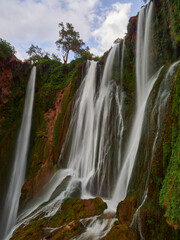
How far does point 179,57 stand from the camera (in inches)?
337

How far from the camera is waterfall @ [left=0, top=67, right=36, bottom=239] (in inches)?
440

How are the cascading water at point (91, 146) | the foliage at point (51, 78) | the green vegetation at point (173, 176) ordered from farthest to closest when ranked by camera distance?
the foliage at point (51, 78), the cascading water at point (91, 146), the green vegetation at point (173, 176)

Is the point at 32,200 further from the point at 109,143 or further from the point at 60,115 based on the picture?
the point at 60,115

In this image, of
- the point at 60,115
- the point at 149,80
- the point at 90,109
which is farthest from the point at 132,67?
the point at 60,115

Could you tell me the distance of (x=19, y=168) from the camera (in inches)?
554

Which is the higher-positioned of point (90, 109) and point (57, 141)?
point (90, 109)

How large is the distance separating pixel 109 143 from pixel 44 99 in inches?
411

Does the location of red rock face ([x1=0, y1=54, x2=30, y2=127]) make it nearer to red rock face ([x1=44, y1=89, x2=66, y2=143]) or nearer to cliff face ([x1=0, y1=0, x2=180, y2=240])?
cliff face ([x1=0, y1=0, x2=180, y2=240])

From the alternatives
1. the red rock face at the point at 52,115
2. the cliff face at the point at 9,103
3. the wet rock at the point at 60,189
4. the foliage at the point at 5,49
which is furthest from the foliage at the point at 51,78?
the wet rock at the point at 60,189

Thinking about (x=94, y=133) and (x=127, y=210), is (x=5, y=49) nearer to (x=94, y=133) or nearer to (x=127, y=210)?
(x=94, y=133)

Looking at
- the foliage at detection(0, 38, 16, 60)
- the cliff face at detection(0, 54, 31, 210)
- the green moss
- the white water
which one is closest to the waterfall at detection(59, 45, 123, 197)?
the green moss

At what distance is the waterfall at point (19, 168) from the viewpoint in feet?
36.6

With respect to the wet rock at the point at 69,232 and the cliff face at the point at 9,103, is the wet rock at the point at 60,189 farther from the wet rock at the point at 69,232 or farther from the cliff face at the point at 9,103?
the cliff face at the point at 9,103

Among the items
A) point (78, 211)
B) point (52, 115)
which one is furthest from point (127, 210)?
point (52, 115)
